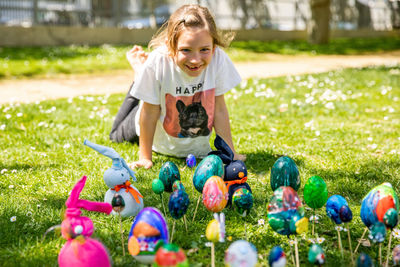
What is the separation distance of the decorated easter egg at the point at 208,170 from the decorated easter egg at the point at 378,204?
0.83 metres

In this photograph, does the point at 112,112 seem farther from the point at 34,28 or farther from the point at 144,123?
the point at 34,28

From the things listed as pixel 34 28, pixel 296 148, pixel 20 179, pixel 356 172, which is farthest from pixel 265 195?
pixel 34 28

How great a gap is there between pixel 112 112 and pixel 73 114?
0.54 meters

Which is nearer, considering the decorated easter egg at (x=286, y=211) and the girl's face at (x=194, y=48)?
the decorated easter egg at (x=286, y=211)

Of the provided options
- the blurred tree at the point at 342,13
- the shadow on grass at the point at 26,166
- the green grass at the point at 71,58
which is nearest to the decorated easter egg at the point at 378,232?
the shadow on grass at the point at 26,166

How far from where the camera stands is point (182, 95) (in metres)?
3.94

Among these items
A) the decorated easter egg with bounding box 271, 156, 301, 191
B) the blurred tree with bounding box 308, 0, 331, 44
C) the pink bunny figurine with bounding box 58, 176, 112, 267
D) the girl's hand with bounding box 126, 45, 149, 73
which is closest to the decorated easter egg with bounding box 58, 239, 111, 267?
the pink bunny figurine with bounding box 58, 176, 112, 267

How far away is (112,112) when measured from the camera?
6.13 metres

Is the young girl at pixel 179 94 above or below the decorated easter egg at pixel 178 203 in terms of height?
above

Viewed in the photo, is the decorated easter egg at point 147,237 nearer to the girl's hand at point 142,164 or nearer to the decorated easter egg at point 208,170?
the decorated easter egg at point 208,170

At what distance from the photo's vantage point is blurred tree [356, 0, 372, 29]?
1181 inches

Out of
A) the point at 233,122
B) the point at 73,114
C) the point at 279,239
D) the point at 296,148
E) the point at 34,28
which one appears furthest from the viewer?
the point at 34,28

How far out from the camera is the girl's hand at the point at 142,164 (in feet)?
12.2

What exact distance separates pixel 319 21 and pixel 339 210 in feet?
63.6
